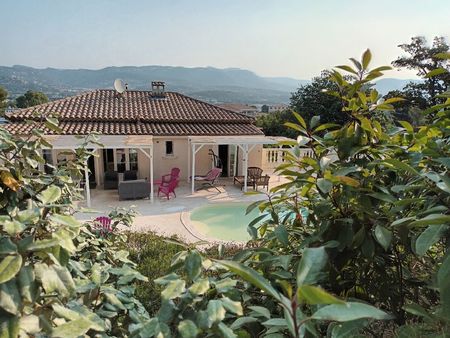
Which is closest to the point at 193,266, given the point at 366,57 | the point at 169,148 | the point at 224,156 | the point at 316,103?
the point at 366,57

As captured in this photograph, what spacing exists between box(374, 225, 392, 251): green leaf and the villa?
14.7m

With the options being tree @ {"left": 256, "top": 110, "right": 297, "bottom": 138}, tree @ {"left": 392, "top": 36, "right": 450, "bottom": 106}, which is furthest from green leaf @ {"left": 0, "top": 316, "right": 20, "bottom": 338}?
tree @ {"left": 392, "top": 36, "right": 450, "bottom": 106}

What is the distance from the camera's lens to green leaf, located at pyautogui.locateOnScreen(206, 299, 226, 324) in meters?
0.95

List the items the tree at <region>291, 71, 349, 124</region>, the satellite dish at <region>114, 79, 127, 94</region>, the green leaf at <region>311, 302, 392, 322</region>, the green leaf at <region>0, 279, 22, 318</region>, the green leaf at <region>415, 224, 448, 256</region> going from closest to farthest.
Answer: the green leaf at <region>311, 302, 392, 322</region> < the green leaf at <region>0, 279, 22, 318</region> < the green leaf at <region>415, 224, 448, 256</region> < the satellite dish at <region>114, 79, 127, 94</region> < the tree at <region>291, 71, 349, 124</region>

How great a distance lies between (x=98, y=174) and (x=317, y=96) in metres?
24.0

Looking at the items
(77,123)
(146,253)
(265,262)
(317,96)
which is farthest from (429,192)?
(317,96)

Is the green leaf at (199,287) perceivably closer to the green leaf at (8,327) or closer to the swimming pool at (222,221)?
the green leaf at (8,327)

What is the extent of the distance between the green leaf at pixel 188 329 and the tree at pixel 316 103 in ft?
102

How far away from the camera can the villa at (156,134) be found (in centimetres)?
1705

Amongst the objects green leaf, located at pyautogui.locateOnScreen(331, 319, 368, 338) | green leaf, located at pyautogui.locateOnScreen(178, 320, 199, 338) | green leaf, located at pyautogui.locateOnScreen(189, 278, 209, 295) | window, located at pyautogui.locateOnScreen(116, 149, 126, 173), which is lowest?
window, located at pyautogui.locateOnScreen(116, 149, 126, 173)

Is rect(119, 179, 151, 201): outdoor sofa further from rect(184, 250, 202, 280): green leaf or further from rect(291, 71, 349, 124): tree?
rect(291, 71, 349, 124): tree

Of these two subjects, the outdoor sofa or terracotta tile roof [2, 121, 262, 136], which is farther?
terracotta tile roof [2, 121, 262, 136]

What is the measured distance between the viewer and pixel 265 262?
152 centimetres

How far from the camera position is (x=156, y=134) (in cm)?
1767
